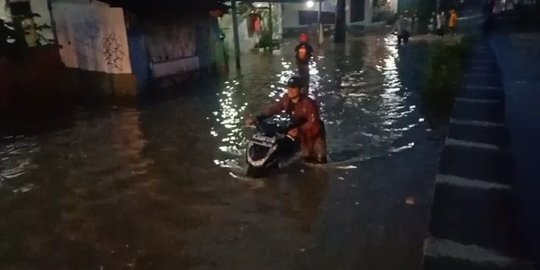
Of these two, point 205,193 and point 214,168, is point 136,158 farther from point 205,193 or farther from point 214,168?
point 205,193

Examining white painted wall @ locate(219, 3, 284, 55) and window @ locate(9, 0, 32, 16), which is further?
white painted wall @ locate(219, 3, 284, 55)

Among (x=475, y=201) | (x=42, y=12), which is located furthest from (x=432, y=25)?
(x=475, y=201)

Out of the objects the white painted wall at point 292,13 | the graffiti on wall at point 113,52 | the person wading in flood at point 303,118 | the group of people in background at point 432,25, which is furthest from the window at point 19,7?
the white painted wall at point 292,13

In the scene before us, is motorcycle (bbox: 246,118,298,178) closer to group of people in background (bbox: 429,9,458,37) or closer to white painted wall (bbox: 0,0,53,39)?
white painted wall (bbox: 0,0,53,39)

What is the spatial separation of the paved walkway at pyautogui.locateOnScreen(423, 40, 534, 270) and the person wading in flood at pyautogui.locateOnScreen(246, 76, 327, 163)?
2.08 meters

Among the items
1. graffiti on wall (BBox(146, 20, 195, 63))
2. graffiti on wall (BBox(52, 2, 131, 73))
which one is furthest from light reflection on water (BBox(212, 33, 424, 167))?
graffiti on wall (BBox(52, 2, 131, 73))

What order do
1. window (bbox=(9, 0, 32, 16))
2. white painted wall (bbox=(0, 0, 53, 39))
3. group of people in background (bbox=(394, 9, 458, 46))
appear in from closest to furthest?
1. white painted wall (bbox=(0, 0, 53, 39))
2. window (bbox=(9, 0, 32, 16))
3. group of people in background (bbox=(394, 9, 458, 46))

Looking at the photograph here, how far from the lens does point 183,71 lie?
16.5 metres

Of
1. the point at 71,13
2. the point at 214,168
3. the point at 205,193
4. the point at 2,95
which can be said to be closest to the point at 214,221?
the point at 205,193

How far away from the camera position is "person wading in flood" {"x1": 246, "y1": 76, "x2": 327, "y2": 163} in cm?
758

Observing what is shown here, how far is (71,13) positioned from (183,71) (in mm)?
4108

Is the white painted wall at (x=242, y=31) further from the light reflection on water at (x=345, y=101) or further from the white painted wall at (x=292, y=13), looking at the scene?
the white painted wall at (x=292, y=13)

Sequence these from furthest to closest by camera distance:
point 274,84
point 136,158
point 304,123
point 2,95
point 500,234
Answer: point 274,84 < point 2,95 < point 136,158 < point 304,123 < point 500,234

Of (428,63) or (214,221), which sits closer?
(214,221)
